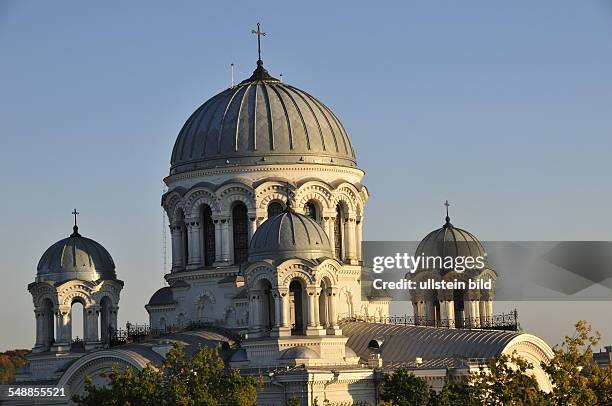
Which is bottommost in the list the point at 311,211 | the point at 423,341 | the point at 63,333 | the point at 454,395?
the point at 454,395

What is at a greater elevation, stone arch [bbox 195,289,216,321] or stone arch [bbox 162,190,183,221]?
stone arch [bbox 162,190,183,221]

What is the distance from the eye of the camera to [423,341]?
6544cm

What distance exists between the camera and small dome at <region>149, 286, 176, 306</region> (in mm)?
69812

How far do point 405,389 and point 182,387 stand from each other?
9.68 m

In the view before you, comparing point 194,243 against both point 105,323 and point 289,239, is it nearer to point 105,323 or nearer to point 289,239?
point 105,323

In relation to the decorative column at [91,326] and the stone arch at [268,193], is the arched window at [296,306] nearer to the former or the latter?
the stone arch at [268,193]

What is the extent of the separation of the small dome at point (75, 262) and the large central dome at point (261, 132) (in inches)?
181

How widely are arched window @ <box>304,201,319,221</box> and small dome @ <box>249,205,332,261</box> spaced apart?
4594 mm

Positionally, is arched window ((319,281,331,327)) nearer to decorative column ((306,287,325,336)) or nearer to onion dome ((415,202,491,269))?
decorative column ((306,287,325,336))

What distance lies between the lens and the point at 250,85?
71188 mm

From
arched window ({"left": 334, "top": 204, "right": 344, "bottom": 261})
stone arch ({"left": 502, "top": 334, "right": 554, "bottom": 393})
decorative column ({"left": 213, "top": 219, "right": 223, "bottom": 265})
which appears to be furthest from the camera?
arched window ({"left": 334, "top": 204, "right": 344, "bottom": 261})

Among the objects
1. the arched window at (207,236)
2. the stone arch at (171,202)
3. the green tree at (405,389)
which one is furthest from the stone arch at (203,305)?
the green tree at (405,389)

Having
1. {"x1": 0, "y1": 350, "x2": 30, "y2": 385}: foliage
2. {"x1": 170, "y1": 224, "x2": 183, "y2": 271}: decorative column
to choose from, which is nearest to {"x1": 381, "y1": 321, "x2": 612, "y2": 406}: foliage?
{"x1": 170, "y1": 224, "x2": 183, "y2": 271}: decorative column

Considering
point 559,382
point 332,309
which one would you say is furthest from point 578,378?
point 332,309
